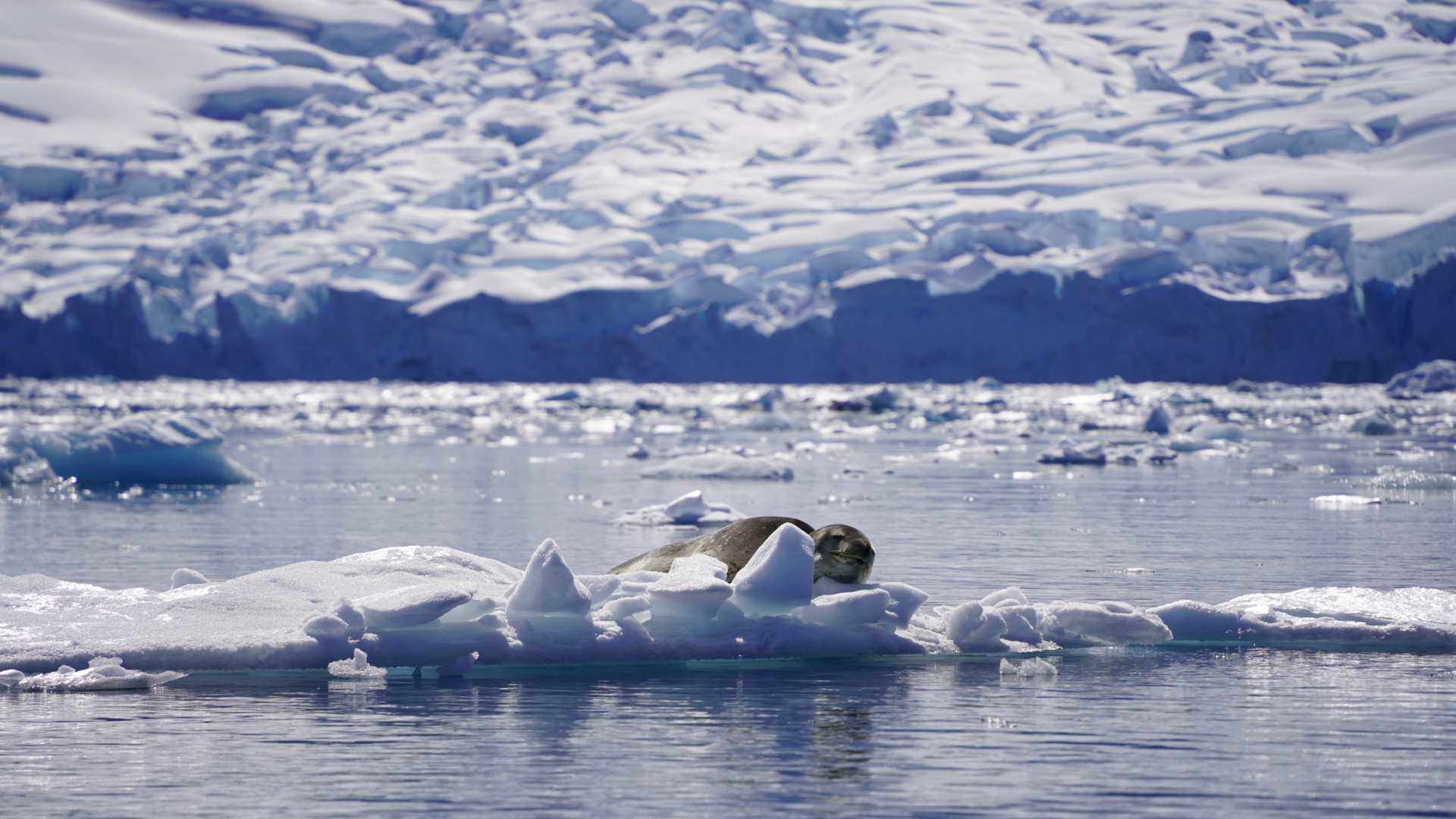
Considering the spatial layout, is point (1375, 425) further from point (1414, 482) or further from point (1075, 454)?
point (1414, 482)

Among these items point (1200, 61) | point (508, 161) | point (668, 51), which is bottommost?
point (508, 161)

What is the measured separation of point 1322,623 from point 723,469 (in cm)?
990

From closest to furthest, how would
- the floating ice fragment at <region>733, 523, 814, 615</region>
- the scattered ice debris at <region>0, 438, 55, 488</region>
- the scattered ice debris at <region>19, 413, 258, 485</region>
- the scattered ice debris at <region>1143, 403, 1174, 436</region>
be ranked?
the floating ice fragment at <region>733, 523, 814, 615</region> < the scattered ice debris at <region>0, 438, 55, 488</region> < the scattered ice debris at <region>19, 413, 258, 485</region> < the scattered ice debris at <region>1143, 403, 1174, 436</region>

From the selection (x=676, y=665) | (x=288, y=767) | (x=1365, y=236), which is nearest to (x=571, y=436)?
(x=676, y=665)

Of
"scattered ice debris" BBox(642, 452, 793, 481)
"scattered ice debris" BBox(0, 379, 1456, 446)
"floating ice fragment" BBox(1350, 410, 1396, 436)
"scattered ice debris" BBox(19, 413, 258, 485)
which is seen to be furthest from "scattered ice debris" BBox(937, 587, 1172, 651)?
"floating ice fragment" BBox(1350, 410, 1396, 436)

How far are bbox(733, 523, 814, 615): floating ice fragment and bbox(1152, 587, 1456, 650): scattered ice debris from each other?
1.47 m

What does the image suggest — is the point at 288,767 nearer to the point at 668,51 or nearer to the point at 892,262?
the point at 892,262

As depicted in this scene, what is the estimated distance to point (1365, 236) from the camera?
124ft

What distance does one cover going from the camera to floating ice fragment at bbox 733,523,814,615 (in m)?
5.23

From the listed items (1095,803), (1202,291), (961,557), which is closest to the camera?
(1095,803)

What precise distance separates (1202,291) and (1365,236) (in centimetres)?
456

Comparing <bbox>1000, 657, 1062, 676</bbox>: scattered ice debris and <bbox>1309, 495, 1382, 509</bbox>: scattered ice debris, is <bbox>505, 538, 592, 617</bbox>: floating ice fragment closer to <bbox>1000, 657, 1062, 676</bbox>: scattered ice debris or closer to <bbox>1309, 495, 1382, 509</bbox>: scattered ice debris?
<bbox>1000, 657, 1062, 676</bbox>: scattered ice debris

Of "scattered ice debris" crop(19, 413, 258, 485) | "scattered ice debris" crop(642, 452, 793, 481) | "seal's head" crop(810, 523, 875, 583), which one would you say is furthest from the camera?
"scattered ice debris" crop(642, 452, 793, 481)

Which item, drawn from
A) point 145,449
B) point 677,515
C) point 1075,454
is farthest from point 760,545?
point 1075,454
